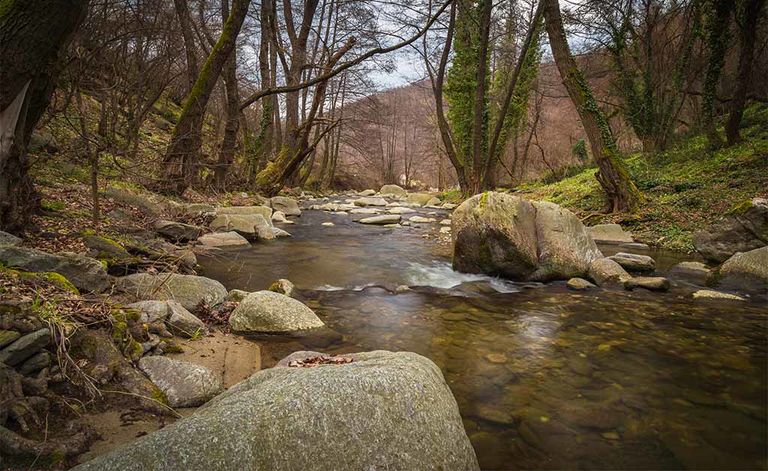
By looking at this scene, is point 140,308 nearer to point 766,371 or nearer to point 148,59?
point 766,371

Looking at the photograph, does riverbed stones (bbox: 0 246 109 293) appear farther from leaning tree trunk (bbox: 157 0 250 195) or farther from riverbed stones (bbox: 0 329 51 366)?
leaning tree trunk (bbox: 157 0 250 195)

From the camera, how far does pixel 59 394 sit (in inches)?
77.7

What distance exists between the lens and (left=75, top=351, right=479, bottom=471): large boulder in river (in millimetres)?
1482

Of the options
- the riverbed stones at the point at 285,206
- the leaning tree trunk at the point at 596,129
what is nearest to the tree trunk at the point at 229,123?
the riverbed stones at the point at 285,206

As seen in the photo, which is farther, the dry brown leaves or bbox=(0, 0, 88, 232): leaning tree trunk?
bbox=(0, 0, 88, 232): leaning tree trunk

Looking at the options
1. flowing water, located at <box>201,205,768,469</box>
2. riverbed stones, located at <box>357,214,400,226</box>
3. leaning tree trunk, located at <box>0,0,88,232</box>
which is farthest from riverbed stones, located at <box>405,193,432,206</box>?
leaning tree trunk, located at <box>0,0,88,232</box>

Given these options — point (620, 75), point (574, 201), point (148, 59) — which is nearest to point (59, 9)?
point (148, 59)

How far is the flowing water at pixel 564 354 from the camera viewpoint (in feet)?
7.72

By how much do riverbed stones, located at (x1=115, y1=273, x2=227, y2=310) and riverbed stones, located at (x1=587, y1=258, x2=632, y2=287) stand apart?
4946 mm

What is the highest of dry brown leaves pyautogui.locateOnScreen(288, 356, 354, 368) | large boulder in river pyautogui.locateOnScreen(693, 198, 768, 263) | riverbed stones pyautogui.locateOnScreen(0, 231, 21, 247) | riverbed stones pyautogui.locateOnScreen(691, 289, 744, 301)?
large boulder in river pyautogui.locateOnScreen(693, 198, 768, 263)

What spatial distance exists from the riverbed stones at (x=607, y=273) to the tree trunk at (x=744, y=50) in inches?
311

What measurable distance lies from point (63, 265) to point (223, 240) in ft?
14.9

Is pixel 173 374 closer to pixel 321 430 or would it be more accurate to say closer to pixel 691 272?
pixel 321 430

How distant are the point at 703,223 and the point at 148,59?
1314 centimetres
